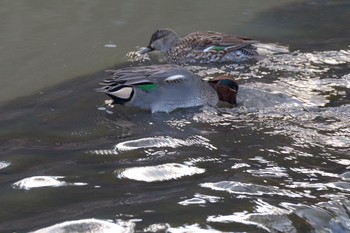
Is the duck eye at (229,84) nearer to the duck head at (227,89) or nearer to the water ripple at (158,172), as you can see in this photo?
the duck head at (227,89)

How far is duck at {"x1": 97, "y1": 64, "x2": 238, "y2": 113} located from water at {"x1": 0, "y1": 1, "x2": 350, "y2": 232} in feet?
0.38

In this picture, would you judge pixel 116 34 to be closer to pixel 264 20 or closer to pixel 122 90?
pixel 264 20

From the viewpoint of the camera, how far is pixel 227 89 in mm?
7750

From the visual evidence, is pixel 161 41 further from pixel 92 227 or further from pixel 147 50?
pixel 92 227

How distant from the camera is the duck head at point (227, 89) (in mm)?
7719

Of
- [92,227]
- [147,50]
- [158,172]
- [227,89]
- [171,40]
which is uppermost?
[92,227]

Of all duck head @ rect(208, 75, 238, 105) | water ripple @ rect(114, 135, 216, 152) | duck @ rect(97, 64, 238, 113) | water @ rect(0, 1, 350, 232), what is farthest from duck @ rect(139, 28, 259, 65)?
water ripple @ rect(114, 135, 216, 152)

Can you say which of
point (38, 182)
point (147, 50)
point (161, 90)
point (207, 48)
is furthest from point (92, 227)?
point (147, 50)

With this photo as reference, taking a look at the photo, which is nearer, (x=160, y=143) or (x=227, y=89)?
(x=160, y=143)

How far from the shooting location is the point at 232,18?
12.6 metres

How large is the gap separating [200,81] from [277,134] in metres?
1.60

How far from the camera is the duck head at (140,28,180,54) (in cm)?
1010

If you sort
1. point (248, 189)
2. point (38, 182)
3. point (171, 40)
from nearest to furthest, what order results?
point (248, 189) → point (38, 182) → point (171, 40)

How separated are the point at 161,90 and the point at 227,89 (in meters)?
0.67
